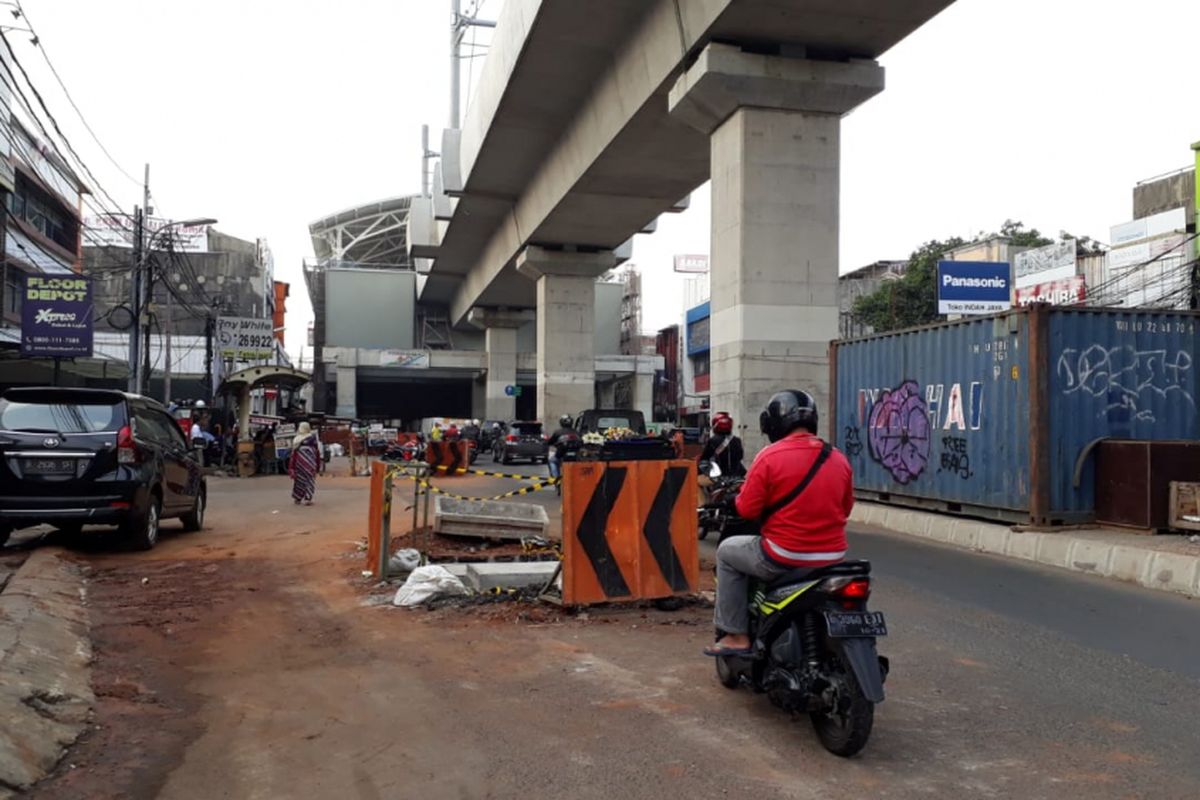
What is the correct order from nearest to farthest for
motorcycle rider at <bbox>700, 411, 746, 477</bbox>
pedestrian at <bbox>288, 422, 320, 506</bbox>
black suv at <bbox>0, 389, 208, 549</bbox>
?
black suv at <bbox>0, 389, 208, 549</bbox> → motorcycle rider at <bbox>700, 411, 746, 477</bbox> → pedestrian at <bbox>288, 422, 320, 506</bbox>

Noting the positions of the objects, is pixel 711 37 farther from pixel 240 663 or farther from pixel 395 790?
pixel 395 790

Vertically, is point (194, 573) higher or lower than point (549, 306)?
lower

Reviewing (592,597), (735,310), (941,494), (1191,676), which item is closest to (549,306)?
(735,310)

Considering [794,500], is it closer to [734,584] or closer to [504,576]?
[734,584]

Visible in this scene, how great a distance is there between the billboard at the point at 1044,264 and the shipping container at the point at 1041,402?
98.3ft

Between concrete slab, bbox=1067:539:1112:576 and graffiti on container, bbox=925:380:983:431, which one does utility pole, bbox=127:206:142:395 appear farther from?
concrete slab, bbox=1067:539:1112:576

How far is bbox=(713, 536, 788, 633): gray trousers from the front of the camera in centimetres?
462

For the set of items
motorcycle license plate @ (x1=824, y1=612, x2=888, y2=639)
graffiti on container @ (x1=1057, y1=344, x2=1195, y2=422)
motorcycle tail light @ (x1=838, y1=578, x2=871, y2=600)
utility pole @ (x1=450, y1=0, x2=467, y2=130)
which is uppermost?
utility pole @ (x1=450, y1=0, x2=467, y2=130)

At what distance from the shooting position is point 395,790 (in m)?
3.76

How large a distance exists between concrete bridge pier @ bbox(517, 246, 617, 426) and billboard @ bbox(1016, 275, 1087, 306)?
60.2 ft

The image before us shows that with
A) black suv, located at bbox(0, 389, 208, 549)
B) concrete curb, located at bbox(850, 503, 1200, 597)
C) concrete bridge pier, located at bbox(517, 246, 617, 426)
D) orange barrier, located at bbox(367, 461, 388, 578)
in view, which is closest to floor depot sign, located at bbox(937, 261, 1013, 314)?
concrete bridge pier, located at bbox(517, 246, 617, 426)

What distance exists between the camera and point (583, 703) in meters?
4.93

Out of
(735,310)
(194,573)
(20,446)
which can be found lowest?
(194,573)

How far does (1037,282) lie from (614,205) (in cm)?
2416
